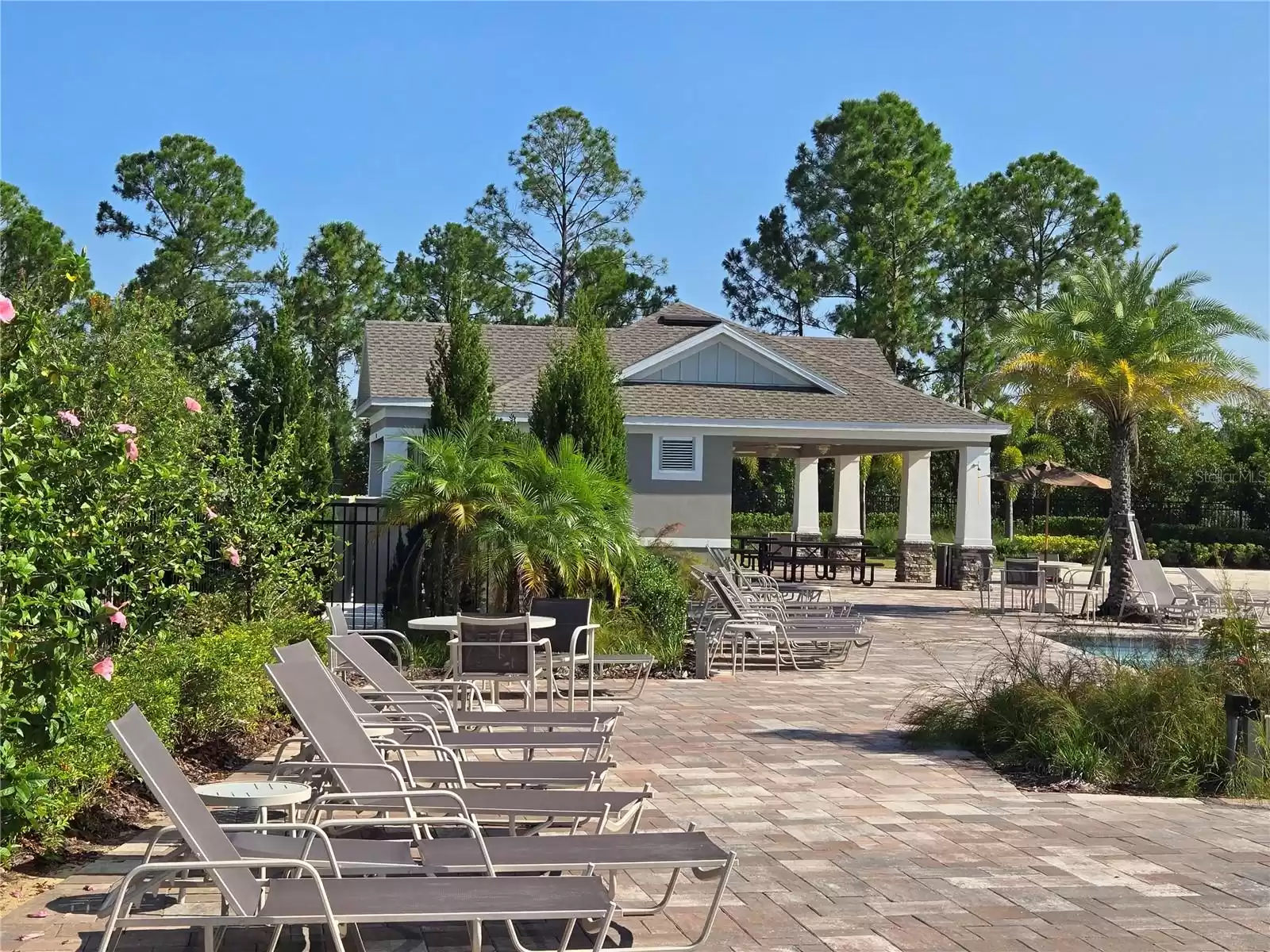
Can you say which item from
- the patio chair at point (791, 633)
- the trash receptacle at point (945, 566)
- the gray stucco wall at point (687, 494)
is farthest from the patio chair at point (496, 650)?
the trash receptacle at point (945, 566)

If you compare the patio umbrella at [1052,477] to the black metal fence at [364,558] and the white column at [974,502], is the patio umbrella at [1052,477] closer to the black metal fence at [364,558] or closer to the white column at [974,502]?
the white column at [974,502]

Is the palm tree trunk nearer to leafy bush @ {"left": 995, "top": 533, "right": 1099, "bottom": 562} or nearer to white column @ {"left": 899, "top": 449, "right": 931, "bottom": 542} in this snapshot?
white column @ {"left": 899, "top": 449, "right": 931, "bottom": 542}

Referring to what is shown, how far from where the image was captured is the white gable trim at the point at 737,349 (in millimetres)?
25484

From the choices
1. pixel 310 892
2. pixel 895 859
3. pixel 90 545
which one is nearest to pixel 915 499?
pixel 895 859

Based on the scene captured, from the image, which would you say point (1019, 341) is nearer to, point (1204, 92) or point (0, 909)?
point (1204, 92)

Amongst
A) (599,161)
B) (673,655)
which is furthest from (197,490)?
(599,161)

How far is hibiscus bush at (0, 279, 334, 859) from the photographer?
18.1ft

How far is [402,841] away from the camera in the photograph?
17.3ft

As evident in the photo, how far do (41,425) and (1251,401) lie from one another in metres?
21.1

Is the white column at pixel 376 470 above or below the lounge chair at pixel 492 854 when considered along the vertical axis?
above

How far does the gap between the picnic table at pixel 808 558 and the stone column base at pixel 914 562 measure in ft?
2.05

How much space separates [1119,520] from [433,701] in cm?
1667

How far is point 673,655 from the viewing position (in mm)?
14234

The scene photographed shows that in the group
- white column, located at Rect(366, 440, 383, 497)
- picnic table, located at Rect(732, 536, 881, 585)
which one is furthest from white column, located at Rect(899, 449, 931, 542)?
white column, located at Rect(366, 440, 383, 497)
